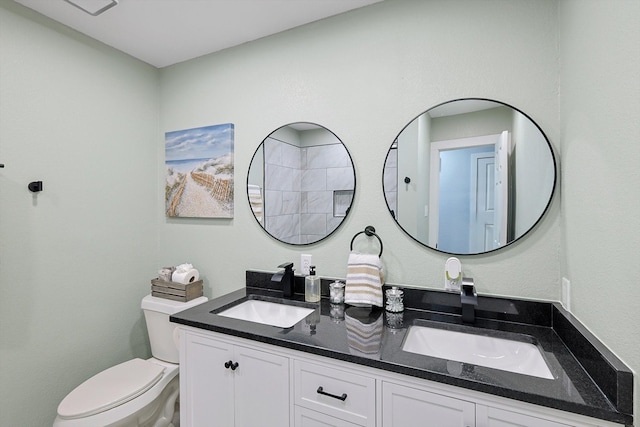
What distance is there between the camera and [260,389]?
1.29 m

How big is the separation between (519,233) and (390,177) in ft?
2.09

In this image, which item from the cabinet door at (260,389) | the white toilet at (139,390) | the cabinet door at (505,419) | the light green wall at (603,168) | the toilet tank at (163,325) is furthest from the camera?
the toilet tank at (163,325)

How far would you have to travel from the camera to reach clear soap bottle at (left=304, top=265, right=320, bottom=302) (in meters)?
1.69

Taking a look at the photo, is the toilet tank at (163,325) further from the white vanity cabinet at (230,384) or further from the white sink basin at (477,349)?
the white sink basin at (477,349)

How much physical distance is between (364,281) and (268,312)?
0.61m

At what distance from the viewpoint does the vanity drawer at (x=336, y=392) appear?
3.55 feet

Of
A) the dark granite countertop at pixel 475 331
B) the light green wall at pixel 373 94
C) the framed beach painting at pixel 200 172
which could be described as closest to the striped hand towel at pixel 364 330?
the dark granite countertop at pixel 475 331

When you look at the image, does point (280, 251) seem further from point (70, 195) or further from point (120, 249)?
point (70, 195)

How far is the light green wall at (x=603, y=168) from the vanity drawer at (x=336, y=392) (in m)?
0.72

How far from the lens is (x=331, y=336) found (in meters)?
1.25

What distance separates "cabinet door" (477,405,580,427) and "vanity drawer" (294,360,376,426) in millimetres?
335

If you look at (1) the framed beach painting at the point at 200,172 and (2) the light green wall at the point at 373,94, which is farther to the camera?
(1) the framed beach painting at the point at 200,172

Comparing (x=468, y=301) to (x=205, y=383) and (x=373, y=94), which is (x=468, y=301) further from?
(x=205, y=383)

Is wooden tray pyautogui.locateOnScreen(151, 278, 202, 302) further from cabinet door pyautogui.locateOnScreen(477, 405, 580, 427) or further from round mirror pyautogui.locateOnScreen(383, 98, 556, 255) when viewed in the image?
cabinet door pyautogui.locateOnScreen(477, 405, 580, 427)
